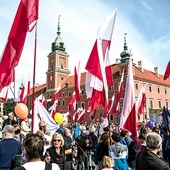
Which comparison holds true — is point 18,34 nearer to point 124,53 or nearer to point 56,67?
point 124,53

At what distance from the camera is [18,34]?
5.16 meters

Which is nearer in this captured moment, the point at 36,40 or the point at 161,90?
the point at 36,40

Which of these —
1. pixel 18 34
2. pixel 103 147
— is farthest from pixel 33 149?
pixel 103 147

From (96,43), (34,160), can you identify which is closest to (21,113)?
(96,43)

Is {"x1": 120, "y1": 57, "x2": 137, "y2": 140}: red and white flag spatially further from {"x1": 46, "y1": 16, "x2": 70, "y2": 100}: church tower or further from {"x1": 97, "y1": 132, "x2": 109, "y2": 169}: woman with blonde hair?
{"x1": 46, "y1": 16, "x2": 70, "y2": 100}: church tower

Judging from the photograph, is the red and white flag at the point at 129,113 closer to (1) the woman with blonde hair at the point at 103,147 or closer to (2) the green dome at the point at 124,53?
(1) the woman with blonde hair at the point at 103,147

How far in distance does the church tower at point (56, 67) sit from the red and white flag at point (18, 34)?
6478 cm

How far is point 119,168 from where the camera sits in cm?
553

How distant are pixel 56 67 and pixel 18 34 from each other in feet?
222

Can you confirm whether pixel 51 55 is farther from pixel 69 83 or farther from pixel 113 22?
pixel 113 22

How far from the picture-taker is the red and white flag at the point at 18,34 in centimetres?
515

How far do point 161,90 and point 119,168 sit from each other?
5543 centimetres

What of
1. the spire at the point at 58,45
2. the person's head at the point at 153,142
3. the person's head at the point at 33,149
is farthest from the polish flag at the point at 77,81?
the spire at the point at 58,45

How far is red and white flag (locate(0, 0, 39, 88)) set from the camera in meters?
Result: 5.15
